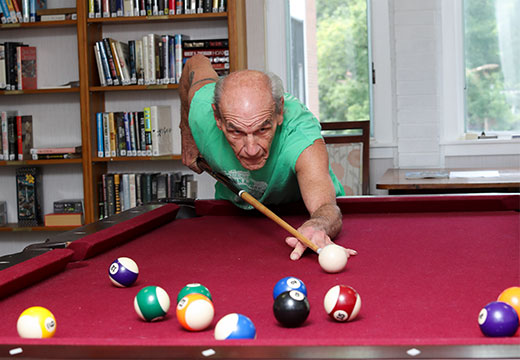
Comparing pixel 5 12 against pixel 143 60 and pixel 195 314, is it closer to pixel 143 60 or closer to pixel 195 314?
pixel 143 60

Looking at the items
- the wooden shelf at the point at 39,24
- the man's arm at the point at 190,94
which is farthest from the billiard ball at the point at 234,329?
the wooden shelf at the point at 39,24

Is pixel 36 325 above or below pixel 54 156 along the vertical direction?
below

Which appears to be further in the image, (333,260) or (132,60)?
(132,60)

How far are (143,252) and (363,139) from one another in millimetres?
2440

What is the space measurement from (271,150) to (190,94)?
602 mm

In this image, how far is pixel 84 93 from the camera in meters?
4.08

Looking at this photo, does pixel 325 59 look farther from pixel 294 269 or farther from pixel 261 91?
pixel 294 269

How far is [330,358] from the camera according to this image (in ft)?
2.58

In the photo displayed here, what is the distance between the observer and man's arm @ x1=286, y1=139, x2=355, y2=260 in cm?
180

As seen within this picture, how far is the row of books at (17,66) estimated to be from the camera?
422 centimetres

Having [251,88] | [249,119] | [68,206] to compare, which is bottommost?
A: [68,206]

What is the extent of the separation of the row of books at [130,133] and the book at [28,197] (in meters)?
0.59

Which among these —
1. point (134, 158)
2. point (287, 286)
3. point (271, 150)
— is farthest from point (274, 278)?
point (134, 158)

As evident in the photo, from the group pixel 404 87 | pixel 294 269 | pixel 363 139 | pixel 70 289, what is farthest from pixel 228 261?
pixel 404 87
